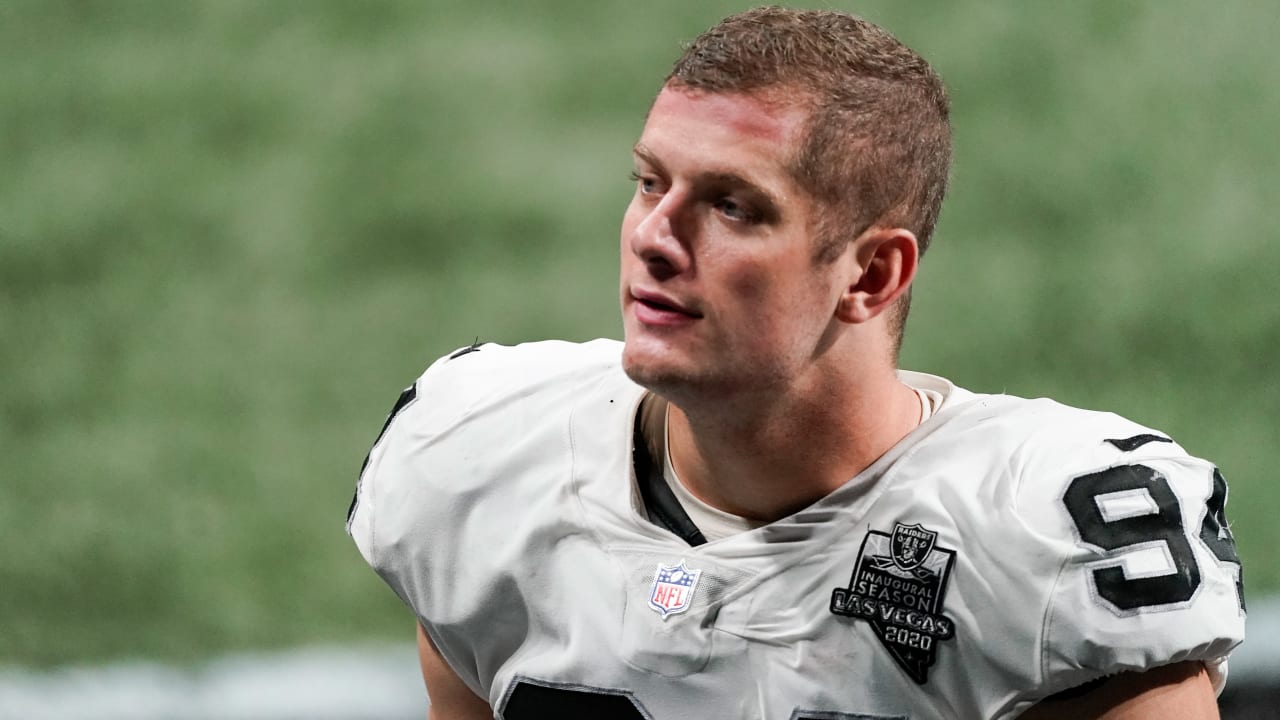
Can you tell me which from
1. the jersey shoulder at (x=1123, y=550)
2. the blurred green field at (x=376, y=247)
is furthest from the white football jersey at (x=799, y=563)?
the blurred green field at (x=376, y=247)

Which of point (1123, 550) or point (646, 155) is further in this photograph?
point (646, 155)

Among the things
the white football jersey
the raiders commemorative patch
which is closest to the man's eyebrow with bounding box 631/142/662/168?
Answer: the white football jersey

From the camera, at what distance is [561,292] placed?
15.4 ft

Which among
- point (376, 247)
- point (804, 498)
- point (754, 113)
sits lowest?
point (376, 247)

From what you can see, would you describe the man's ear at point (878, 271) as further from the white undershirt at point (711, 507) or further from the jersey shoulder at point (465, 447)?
the jersey shoulder at point (465, 447)

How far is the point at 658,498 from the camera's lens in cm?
207

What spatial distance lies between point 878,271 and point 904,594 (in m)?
0.36

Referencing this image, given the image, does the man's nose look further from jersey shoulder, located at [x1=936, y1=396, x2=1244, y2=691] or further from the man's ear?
jersey shoulder, located at [x1=936, y1=396, x2=1244, y2=691]

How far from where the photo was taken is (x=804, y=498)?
78.3 inches

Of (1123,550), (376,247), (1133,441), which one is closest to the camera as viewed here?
(1123,550)

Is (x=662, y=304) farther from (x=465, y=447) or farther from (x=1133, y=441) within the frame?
(x=1133, y=441)

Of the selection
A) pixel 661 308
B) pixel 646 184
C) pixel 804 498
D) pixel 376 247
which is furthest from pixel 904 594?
pixel 376 247

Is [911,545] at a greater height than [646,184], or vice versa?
[646,184]

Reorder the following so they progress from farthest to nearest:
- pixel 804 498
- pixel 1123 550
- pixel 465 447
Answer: pixel 465 447 → pixel 804 498 → pixel 1123 550
